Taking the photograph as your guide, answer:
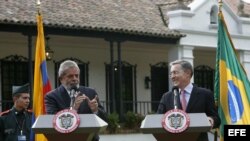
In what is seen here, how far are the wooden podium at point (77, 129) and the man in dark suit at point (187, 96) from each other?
1.25m

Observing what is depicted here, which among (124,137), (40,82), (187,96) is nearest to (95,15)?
(124,137)

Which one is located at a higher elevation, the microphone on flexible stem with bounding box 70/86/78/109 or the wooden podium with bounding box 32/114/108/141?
the microphone on flexible stem with bounding box 70/86/78/109

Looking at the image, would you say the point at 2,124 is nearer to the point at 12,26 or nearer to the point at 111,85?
the point at 12,26

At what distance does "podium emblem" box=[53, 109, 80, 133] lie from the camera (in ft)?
21.7

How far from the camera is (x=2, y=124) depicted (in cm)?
997

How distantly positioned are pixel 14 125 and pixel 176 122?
12.6 ft

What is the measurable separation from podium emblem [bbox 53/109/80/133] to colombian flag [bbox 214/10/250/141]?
4.42m

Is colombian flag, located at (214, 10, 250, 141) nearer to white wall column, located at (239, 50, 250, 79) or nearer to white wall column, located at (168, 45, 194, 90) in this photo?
white wall column, located at (168, 45, 194, 90)

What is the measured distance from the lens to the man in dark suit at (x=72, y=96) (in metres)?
7.52

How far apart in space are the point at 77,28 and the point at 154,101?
186 inches

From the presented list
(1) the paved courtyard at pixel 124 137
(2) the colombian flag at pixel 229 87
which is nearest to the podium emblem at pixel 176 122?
(2) the colombian flag at pixel 229 87

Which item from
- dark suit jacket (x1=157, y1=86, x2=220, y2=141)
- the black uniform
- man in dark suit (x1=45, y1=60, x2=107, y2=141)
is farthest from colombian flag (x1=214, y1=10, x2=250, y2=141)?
man in dark suit (x1=45, y1=60, x2=107, y2=141)

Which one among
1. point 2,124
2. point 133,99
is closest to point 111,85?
point 133,99

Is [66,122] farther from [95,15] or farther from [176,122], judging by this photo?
[95,15]
